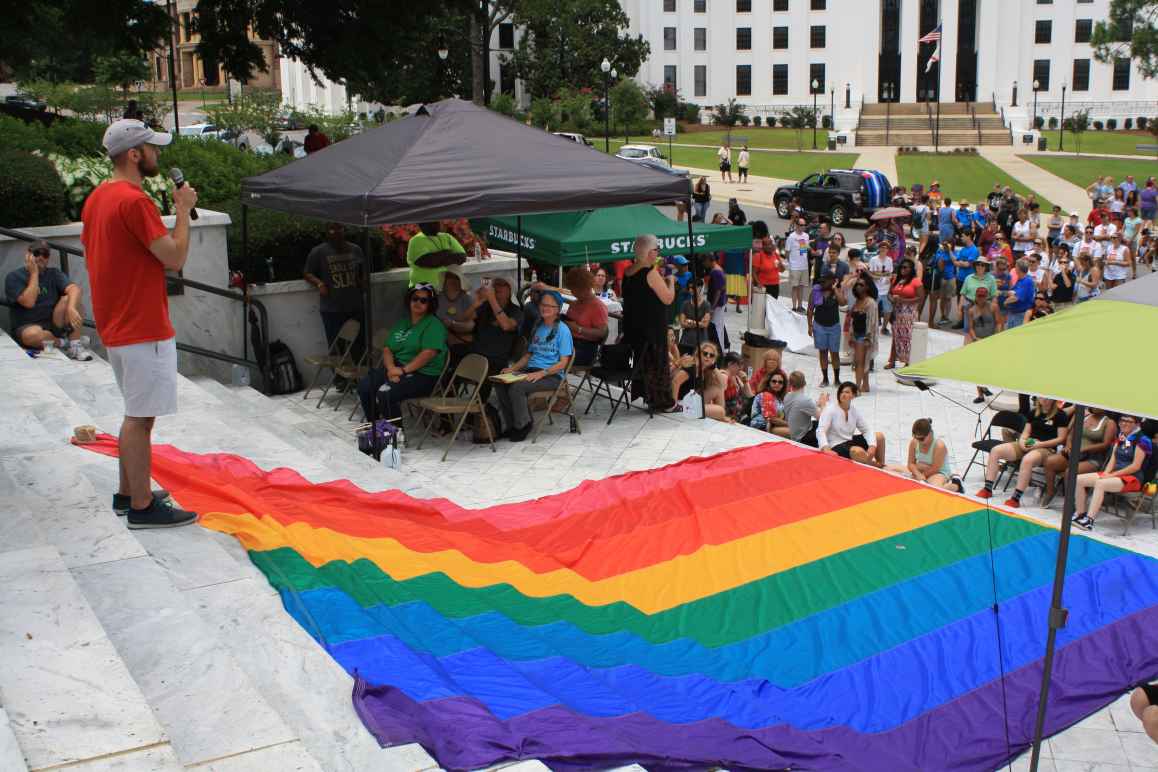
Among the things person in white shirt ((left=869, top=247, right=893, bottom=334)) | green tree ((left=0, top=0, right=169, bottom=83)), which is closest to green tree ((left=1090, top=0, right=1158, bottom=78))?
person in white shirt ((left=869, top=247, right=893, bottom=334))

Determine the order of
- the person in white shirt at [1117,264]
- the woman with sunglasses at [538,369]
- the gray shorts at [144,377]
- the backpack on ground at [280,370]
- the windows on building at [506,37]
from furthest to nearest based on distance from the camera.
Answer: the windows on building at [506,37] → the person in white shirt at [1117,264] → the backpack on ground at [280,370] → the woman with sunglasses at [538,369] → the gray shorts at [144,377]

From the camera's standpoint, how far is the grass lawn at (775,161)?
52.2m

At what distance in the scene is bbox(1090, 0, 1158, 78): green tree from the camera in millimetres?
53625

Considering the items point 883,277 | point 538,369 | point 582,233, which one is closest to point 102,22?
point 582,233

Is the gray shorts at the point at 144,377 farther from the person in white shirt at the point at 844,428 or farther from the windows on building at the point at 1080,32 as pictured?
the windows on building at the point at 1080,32

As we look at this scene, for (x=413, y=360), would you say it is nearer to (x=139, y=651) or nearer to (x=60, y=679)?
(x=139, y=651)

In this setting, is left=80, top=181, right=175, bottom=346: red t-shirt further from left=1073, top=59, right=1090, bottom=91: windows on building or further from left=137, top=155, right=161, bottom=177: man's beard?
left=1073, top=59, right=1090, bottom=91: windows on building

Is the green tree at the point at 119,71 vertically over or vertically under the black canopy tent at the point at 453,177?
over

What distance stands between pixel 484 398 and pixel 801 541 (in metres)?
3.70

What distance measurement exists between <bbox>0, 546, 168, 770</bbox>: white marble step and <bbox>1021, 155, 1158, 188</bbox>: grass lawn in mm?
44909

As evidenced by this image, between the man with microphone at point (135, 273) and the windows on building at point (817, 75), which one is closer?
the man with microphone at point (135, 273)

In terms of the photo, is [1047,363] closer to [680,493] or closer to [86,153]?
[680,493]

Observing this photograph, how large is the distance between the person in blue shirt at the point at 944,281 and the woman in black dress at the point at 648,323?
11.4 m

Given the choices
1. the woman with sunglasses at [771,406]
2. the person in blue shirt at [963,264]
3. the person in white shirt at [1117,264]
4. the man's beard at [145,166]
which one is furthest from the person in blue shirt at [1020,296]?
the man's beard at [145,166]
